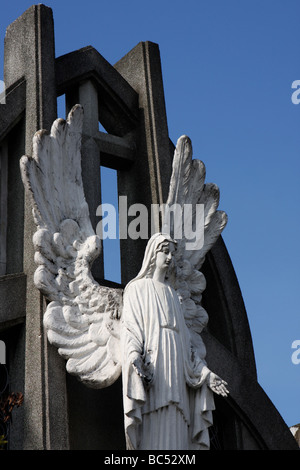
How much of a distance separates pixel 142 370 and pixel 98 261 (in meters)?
2.79

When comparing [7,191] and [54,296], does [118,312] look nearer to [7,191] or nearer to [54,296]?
[54,296]

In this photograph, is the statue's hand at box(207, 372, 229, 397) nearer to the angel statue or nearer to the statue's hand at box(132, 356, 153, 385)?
the angel statue

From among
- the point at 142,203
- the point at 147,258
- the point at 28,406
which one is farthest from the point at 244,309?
the point at 28,406

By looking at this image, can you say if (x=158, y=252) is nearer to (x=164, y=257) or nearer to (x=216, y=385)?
(x=164, y=257)

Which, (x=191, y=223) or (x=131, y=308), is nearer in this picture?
(x=131, y=308)

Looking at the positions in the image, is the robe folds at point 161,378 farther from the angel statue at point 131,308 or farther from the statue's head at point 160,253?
the statue's head at point 160,253

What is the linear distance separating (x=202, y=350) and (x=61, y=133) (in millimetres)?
3126

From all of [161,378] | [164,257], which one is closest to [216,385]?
[161,378]

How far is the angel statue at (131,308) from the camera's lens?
12547 mm

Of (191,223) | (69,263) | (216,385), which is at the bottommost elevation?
(216,385)

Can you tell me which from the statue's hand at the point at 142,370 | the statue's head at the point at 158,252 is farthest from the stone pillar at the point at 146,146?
the statue's hand at the point at 142,370

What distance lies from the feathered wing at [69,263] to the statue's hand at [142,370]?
1.81 ft

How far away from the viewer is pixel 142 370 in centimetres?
1250

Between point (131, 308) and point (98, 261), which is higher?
point (98, 261)
